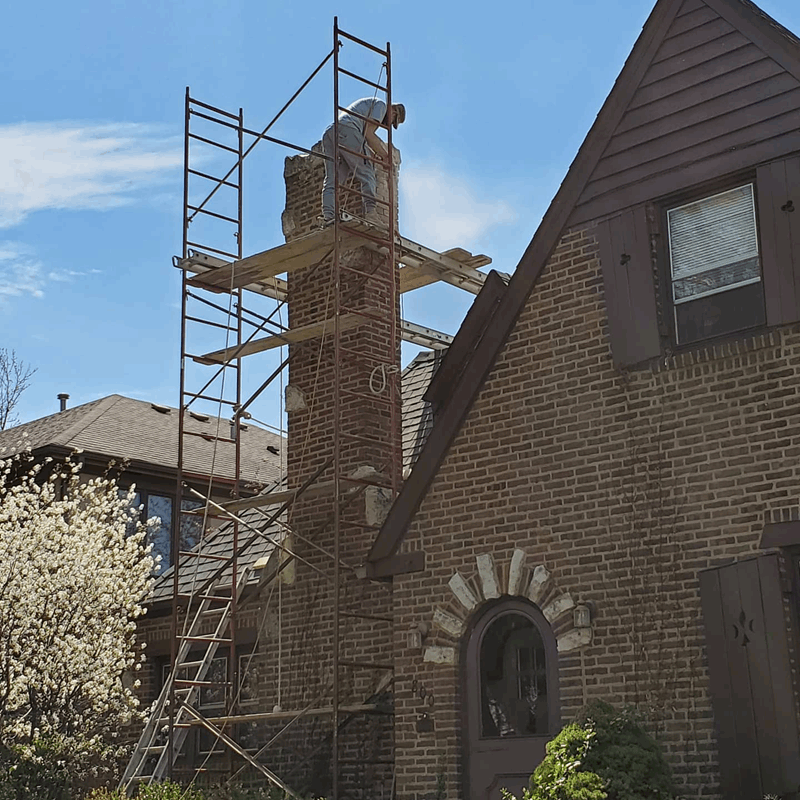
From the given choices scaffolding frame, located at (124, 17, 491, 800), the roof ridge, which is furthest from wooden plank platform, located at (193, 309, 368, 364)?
the roof ridge

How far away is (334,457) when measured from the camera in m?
13.7

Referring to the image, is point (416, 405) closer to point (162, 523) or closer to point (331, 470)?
point (331, 470)

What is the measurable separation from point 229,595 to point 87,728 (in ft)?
8.64

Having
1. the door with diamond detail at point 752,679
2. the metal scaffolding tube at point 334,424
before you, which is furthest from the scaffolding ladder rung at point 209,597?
the door with diamond detail at point 752,679

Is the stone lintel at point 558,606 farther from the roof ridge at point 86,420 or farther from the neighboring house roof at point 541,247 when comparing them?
the roof ridge at point 86,420

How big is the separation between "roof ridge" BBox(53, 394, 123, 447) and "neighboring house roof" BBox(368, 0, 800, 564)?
11.8 metres

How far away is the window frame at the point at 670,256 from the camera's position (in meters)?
10.5

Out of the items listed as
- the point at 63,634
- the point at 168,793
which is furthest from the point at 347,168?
the point at 168,793

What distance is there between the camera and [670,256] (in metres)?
11.2

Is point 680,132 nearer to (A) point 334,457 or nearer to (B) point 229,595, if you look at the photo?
(A) point 334,457

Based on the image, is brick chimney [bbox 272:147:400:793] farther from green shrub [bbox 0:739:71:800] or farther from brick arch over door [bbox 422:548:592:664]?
green shrub [bbox 0:739:71:800]

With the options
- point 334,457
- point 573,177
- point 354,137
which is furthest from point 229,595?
point 573,177

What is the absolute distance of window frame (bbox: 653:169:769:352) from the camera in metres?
10.5

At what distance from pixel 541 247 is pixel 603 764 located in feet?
16.3
